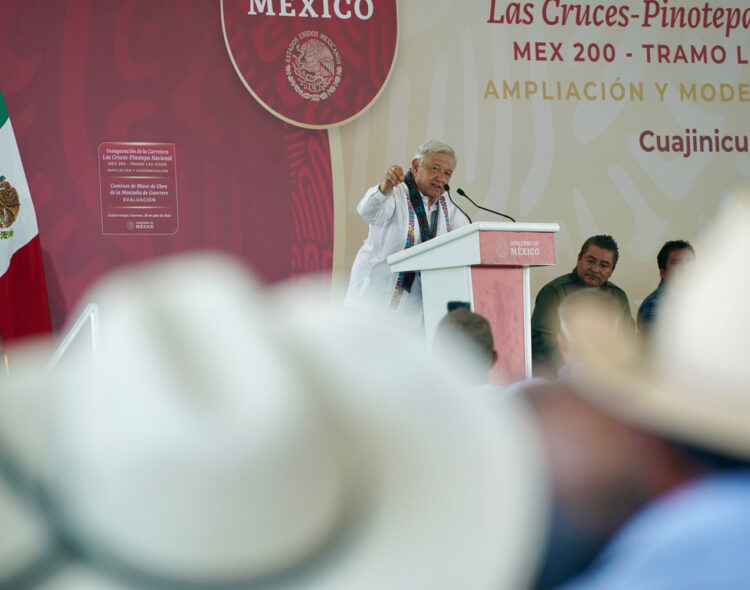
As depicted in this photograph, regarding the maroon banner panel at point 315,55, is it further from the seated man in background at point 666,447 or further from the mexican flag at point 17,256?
the seated man in background at point 666,447

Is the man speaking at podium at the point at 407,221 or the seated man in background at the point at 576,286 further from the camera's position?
the seated man in background at the point at 576,286

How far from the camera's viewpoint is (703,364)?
9.1 inches

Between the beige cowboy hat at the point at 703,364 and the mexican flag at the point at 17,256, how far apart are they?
14.5 feet

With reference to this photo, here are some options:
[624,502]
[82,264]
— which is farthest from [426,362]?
[82,264]

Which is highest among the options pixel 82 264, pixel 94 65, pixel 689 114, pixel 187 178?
pixel 94 65

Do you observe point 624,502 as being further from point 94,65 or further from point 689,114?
point 689,114

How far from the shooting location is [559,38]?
15.8 ft

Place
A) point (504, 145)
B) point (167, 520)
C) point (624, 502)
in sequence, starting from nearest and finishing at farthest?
point (167, 520)
point (624, 502)
point (504, 145)

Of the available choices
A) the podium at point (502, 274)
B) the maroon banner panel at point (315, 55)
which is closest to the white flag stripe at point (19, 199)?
the maroon banner panel at point (315, 55)

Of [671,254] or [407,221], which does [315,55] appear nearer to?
[407,221]

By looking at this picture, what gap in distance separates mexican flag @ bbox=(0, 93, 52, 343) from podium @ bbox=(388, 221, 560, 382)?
8.25 feet

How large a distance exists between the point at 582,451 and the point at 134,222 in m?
4.46

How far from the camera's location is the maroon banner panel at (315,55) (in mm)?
4543

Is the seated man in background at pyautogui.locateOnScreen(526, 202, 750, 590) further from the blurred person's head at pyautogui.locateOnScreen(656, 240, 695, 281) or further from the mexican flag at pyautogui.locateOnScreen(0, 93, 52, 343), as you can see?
the mexican flag at pyautogui.locateOnScreen(0, 93, 52, 343)
